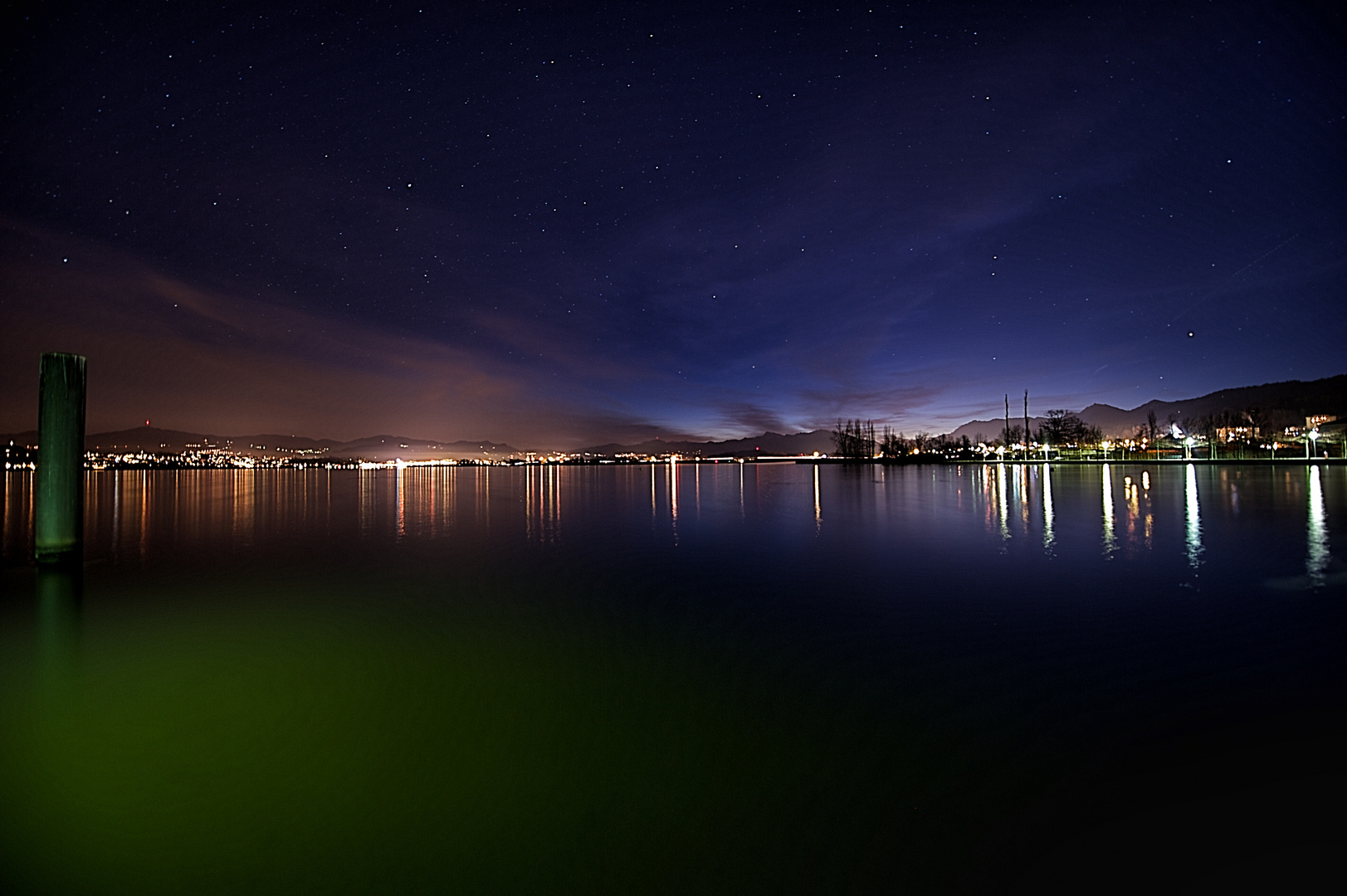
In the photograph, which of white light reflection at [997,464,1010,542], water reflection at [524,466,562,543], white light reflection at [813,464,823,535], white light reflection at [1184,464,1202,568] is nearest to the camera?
white light reflection at [1184,464,1202,568]

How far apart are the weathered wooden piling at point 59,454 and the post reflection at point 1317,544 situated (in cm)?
2120

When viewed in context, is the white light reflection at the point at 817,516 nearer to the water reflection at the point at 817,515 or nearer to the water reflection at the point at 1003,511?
the water reflection at the point at 817,515

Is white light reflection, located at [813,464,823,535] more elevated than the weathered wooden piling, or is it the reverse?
the weathered wooden piling

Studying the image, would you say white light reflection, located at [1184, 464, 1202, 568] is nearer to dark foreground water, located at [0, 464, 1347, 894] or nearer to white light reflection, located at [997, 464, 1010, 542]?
dark foreground water, located at [0, 464, 1347, 894]

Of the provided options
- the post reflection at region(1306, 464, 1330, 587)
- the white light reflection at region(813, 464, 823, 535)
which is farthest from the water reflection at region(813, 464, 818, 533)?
the post reflection at region(1306, 464, 1330, 587)

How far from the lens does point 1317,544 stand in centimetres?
1336

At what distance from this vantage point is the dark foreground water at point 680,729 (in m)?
3.43

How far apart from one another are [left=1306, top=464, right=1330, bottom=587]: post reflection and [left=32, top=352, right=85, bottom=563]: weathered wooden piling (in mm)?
21203

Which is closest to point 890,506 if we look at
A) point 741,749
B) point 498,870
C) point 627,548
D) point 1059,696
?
point 627,548

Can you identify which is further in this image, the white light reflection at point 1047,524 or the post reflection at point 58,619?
the white light reflection at point 1047,524

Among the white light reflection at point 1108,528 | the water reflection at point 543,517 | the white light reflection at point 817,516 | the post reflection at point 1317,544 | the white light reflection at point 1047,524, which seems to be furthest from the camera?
the white light reflection at point 817,516

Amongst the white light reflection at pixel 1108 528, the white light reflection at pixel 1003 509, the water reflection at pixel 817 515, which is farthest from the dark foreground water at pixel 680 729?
the water reflection at pixel 817 515

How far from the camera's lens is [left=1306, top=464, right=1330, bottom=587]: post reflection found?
10.2m

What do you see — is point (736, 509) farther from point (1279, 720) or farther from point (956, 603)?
point (1279, 720)
